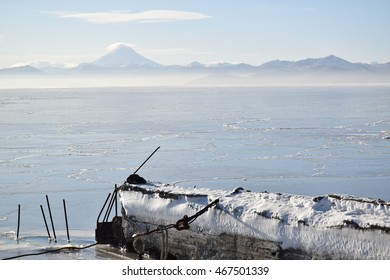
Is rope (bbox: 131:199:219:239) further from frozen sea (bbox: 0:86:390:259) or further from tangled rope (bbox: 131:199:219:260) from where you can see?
frozen sea (bbox: 0:86:390:259)

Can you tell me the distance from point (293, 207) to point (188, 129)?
17.7 m

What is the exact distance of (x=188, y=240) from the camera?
6578 millimetres

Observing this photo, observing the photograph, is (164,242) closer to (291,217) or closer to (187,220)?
(187,220)

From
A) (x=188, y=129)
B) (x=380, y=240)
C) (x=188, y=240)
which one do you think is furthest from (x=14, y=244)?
(x=188, y=129)

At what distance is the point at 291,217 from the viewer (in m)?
5.82

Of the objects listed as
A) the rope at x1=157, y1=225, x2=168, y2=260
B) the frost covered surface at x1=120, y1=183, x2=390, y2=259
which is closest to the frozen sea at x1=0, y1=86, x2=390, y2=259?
the rope at x1=157, y1=225, x2=168, y2=260

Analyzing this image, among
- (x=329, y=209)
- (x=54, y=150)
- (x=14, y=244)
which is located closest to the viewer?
(x=329, y=209)

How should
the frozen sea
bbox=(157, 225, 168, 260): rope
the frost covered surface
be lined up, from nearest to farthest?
the frost covered surface → bbox=(157, 225, 168, 260): rope → the frozen sea

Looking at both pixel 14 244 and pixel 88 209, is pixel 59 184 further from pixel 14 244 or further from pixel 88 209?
pixel 14 244

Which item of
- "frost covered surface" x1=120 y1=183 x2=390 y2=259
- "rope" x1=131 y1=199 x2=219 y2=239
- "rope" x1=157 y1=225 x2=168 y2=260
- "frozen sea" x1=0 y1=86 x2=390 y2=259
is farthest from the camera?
"frozen sea" x1=0 y1=86 x2=390 y2=259

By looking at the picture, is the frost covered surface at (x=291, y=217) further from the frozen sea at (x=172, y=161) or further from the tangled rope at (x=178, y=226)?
the frozen sea at (x=172, y=161)

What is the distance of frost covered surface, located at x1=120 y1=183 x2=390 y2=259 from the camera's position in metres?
5.32
